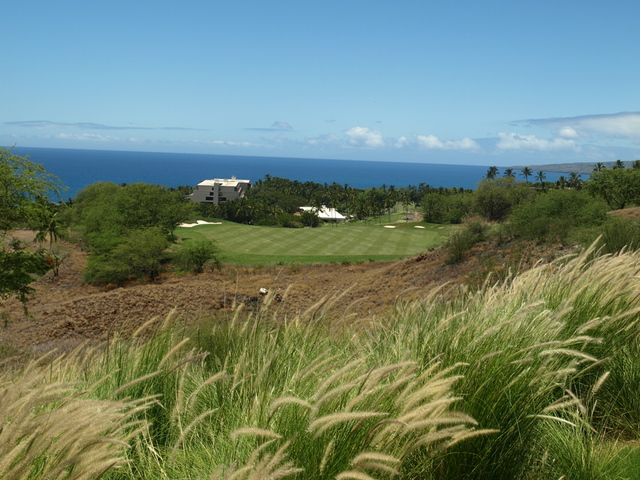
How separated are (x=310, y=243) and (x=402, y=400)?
5846cm

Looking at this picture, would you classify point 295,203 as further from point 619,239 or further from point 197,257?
point 619,239

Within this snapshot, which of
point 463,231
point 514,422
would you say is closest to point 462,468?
point 514,422

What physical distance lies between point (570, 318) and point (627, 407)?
0.80 m

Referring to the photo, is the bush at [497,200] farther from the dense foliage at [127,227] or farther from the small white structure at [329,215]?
the dense foliage at [127,227]

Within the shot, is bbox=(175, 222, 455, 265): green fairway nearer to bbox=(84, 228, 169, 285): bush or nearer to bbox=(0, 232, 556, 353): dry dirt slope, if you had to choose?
bbox=(84, 228, 169, 285): bush

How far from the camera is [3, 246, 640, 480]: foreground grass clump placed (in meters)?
2.23

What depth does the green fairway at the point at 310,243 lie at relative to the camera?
50094 millimetres

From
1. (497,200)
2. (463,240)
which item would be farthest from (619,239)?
(497,200)

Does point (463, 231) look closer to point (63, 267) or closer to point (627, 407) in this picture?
point (627, 407)

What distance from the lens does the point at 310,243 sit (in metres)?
61.0

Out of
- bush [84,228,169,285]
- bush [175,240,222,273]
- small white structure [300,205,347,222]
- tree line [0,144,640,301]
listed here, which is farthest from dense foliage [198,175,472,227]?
bush [175,240,222,273]

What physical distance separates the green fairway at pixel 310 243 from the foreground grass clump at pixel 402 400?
1670 inches

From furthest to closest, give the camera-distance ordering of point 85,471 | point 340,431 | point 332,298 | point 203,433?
point 332,298
point 203,433
point 340,431
point 85,471

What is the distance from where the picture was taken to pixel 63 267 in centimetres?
4881
